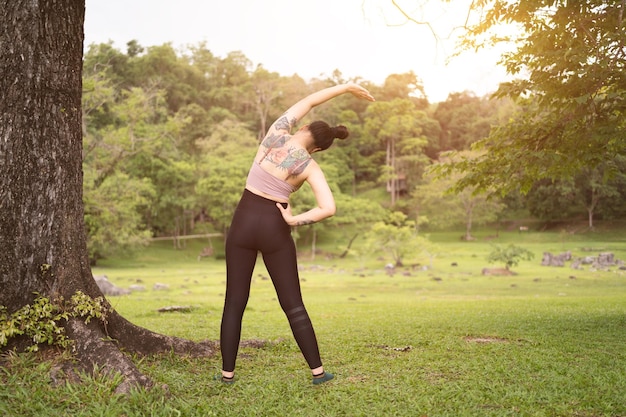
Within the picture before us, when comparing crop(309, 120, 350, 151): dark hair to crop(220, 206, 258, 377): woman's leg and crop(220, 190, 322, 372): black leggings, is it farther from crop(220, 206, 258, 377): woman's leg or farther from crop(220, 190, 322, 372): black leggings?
crop(220, 206, 258, 377): woman's leg

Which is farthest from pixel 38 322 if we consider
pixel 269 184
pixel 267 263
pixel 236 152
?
pixel 236 152

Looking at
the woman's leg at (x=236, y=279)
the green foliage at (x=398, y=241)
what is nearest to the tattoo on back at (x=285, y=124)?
the woman's leg at (x=236, y=279)

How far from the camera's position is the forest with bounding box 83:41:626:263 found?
2698cm

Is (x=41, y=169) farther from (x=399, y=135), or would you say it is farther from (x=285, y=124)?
(x=399, y=135)

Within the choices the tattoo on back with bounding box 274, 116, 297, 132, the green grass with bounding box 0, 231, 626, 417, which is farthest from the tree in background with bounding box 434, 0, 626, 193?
the tattoo on back with bounding box 274, 116, 297, 132

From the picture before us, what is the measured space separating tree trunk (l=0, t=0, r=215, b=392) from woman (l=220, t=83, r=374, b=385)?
878 millimetres

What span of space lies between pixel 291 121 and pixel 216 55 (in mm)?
61211

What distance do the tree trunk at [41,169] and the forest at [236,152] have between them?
17481mm

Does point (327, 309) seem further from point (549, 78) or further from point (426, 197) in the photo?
point (426, 197)

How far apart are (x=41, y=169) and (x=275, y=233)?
6.09 ft

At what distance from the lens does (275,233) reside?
4250mm

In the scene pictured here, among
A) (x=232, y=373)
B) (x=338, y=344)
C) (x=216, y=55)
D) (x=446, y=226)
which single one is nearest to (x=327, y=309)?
(x=338, y=344)

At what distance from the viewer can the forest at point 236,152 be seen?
27.0m

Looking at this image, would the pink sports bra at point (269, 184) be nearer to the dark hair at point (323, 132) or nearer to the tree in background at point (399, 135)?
the dark hair at point (323, 132)
